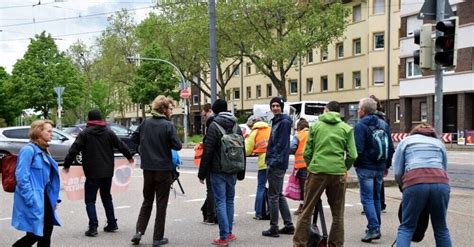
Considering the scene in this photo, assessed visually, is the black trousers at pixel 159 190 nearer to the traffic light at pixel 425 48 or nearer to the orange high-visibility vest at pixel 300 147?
the orange high-visibility vest at pixel 300 147

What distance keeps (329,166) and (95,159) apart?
11.3 feet

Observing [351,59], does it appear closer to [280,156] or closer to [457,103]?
[457,103]

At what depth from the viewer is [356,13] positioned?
2008 inches

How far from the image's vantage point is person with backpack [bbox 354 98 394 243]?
7.78 m

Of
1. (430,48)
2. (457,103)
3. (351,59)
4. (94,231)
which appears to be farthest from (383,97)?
(94,231)

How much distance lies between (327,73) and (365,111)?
47.3 m

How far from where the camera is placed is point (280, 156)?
8.01 metres

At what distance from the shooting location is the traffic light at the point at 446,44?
989cm

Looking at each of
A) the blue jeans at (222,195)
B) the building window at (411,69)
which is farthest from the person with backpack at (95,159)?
the building window at (411,69)

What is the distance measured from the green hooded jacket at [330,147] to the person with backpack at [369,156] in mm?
1047

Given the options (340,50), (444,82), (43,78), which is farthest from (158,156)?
(43,78)

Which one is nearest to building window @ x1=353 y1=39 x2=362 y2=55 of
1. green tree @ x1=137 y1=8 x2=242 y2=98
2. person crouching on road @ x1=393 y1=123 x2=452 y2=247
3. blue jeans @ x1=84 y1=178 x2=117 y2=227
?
green tree @ x1=137 y1=8 x2=242 y2=98

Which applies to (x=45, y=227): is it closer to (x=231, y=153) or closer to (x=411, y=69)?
(x=231, y=153)

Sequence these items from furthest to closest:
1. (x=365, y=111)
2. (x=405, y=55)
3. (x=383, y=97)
A: (x=383, y=97)
(x=405, y=55)
(x=365, y=111)
